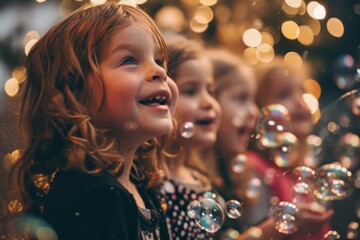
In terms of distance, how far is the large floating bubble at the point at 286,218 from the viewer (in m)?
1.66

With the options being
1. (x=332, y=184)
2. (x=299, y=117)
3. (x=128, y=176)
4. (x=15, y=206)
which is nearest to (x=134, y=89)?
(x=128, y=176)

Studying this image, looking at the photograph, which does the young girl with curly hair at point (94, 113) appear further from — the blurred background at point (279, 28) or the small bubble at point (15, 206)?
the blurred background at point (279, 28)

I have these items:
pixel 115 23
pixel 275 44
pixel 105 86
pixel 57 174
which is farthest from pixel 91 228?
pixel 275 44

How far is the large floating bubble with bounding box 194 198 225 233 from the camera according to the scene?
5.02 feet

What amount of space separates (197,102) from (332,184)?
0.39m

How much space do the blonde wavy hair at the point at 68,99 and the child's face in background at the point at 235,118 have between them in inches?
35.8

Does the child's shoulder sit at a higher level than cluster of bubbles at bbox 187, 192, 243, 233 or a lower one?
higher

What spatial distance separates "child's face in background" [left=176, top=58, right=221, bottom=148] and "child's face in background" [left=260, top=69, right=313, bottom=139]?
69cm

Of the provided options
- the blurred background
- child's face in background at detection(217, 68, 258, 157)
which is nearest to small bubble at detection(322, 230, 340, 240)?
child's face in background at detection(217, 68, 258, 157)

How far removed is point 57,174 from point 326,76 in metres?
2.98

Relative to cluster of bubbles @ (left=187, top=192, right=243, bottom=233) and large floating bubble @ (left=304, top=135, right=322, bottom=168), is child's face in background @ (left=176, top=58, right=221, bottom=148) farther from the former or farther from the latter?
large floating bubble @ (left=304, top=135, right=322, bottom=168)

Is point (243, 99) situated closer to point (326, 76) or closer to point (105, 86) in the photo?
point (105, 86)

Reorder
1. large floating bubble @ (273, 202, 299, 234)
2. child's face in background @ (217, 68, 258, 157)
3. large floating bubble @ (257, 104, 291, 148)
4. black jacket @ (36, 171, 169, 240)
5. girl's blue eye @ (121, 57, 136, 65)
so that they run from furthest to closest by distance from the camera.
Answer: child's face in background @ (217, 68, 258, 157) → large floating bubble @ (257, 104, 291, 148) → large floating bubble @ (273, 202, 299, 234) → girl's blue eye @ (121, 57, 136, 65) → black jacket @ (36, 171, 169, 240)

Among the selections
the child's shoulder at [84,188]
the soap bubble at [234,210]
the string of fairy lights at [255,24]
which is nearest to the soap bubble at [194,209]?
the soap bubble at [234,210]
